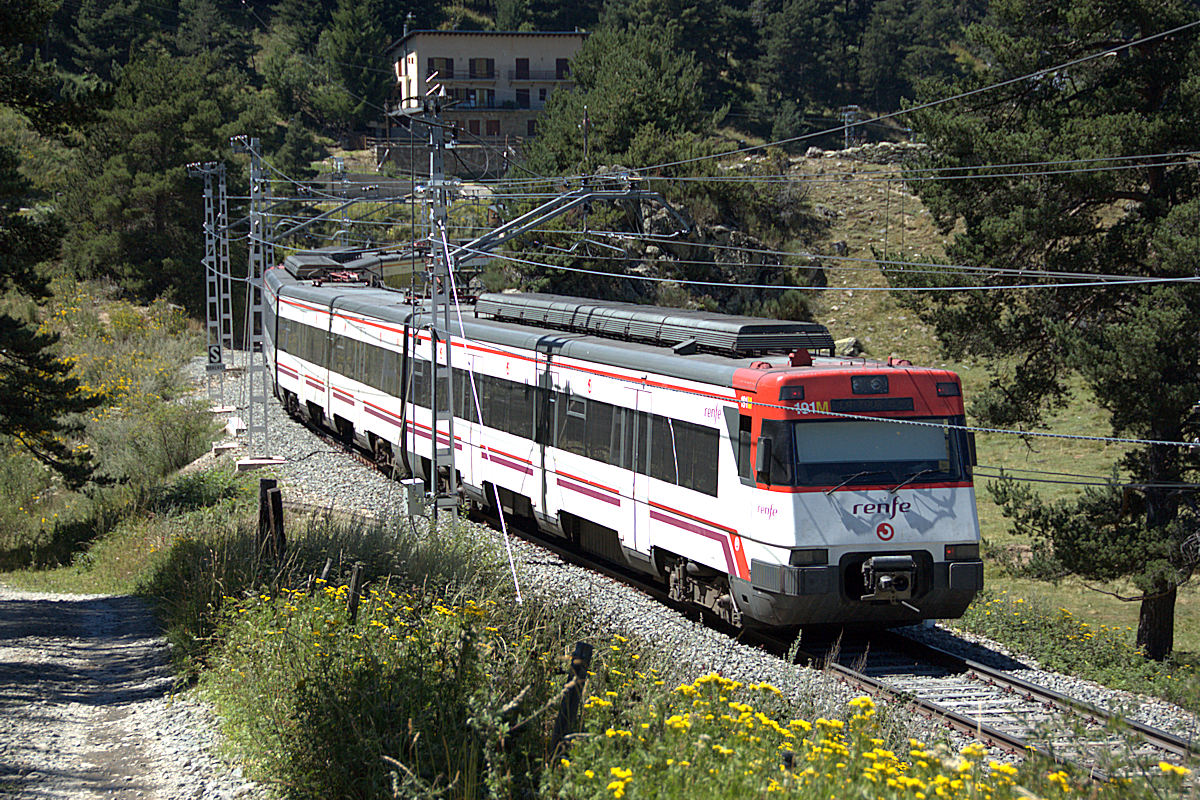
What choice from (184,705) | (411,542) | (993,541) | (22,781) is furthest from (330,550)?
(993,541)

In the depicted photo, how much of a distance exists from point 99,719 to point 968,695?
6.94 m

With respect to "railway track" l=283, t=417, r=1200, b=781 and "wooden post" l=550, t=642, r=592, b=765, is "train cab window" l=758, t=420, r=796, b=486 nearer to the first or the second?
"railway track" l=283, t=417, r=1200, b=781

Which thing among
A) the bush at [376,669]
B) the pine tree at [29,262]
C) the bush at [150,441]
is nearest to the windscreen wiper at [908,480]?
the bush at [376,669]

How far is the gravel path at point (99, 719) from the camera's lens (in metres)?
6.84

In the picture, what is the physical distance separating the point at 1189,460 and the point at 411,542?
13.1 meters

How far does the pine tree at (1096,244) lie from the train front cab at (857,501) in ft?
25.8

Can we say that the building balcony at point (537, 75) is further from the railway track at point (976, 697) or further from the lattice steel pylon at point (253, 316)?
the railway track at point (976, 697)

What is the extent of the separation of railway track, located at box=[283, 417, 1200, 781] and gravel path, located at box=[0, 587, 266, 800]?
14.4 feet

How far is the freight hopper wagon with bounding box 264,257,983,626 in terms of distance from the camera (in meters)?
10.0

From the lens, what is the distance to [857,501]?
10.1m

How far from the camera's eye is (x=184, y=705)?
8.49 metres

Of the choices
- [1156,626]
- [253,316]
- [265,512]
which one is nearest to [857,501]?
[265,512]

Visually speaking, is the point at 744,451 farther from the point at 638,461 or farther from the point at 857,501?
the point at 638,461

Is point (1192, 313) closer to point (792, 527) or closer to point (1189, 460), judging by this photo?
point (1189, 460)
